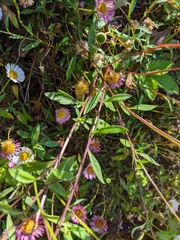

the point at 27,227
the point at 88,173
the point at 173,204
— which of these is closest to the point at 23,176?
the point at 27,227

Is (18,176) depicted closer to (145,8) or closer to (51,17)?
(51,17)

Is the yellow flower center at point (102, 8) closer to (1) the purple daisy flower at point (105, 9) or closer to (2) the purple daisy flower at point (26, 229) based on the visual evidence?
(1) the purple daisy flower at point (105, 9)

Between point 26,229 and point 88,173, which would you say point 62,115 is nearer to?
point 88,173

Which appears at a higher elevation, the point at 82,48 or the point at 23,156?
the point at 82,48

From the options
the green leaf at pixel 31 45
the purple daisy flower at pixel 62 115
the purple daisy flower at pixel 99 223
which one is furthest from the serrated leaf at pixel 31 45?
the purple daisy flower at pixel 99 223

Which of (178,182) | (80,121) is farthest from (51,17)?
(178,182)

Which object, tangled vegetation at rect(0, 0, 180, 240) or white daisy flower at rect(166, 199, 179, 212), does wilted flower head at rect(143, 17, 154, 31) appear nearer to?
tangled vegetation at rect(0, 0, 180, 240)

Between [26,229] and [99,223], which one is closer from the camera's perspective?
[26,229]

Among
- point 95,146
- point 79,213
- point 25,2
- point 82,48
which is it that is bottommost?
point 79,213
